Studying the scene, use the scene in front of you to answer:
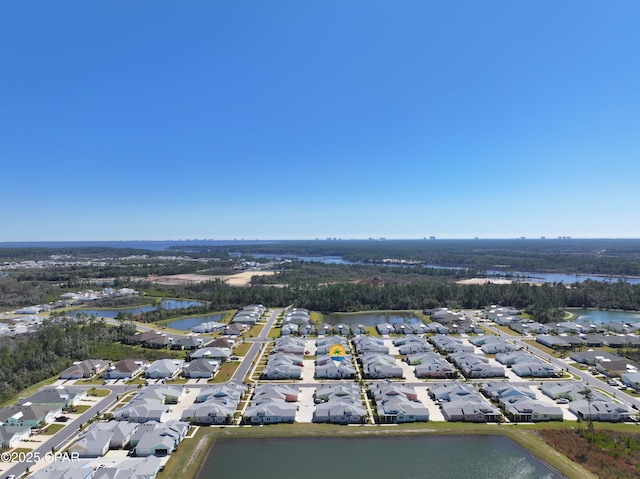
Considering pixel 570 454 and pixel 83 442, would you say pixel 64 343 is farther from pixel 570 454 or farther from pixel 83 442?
pixel 570 454

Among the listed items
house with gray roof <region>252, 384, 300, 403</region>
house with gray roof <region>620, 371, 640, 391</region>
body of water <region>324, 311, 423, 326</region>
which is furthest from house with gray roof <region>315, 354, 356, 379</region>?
house with gray roof <region>620, 371, 640, 391</region>

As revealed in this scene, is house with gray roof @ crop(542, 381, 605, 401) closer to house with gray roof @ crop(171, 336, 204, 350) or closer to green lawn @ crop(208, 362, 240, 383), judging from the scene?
green lawn @ crop(208, 362, 240, 383)

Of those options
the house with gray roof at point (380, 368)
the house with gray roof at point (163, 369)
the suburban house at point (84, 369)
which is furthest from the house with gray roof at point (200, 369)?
the house with gray roof at point (380, 368)

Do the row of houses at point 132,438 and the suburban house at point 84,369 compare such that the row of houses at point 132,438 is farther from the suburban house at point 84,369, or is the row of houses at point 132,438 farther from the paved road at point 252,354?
the suburban house at point 84,369

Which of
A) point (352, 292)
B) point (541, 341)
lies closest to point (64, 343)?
point (352, 292)

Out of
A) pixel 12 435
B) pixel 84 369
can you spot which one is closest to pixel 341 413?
pixel 12 435

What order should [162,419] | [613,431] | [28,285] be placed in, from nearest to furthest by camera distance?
[613,431], [162,419], [28,285]

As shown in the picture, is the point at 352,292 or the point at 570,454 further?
the point at 352,292
